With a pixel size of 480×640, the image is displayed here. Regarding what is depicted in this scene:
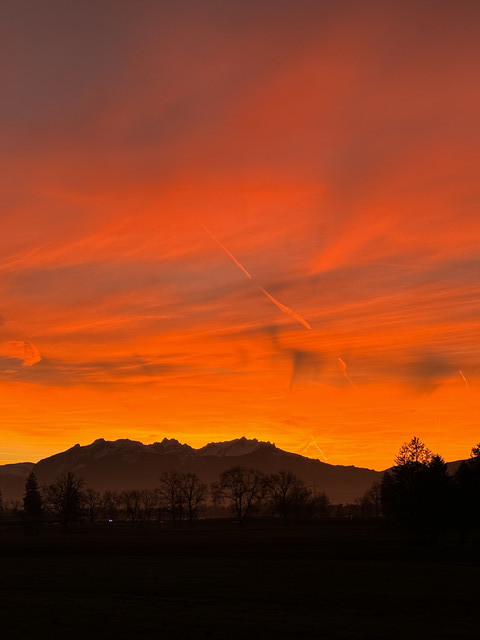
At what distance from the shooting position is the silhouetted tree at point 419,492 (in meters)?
91.8

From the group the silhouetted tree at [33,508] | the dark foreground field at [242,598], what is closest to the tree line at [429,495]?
the dark foreground field at [242,598]

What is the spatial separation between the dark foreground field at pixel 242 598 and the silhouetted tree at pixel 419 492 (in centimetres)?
2696

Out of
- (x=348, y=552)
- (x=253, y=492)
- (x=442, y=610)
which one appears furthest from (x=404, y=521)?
(x=253, y=492)

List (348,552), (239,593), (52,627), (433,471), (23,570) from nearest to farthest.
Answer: (52,627) < (239,593) < (23,570) < (348,552) < (433,471)

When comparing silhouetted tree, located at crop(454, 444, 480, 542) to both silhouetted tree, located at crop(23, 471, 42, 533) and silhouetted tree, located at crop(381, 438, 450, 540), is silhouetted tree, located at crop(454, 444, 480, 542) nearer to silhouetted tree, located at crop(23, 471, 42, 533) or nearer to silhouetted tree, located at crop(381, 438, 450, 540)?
silhouetted tree, located at crop(381, 438, 450, 540)

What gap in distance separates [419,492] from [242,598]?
62693 millimetres

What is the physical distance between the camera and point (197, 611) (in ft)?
109

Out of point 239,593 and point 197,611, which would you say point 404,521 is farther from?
point 197,611

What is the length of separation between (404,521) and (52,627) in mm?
75147

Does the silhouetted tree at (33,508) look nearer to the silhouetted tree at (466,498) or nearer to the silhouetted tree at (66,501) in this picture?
the silhouetted tree at (66,501)

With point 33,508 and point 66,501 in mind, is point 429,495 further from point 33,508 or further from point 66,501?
point 33,508

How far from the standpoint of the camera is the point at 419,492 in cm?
9400

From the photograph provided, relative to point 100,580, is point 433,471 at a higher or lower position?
higher

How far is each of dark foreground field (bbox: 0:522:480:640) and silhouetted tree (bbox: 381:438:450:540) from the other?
27.0 meters
